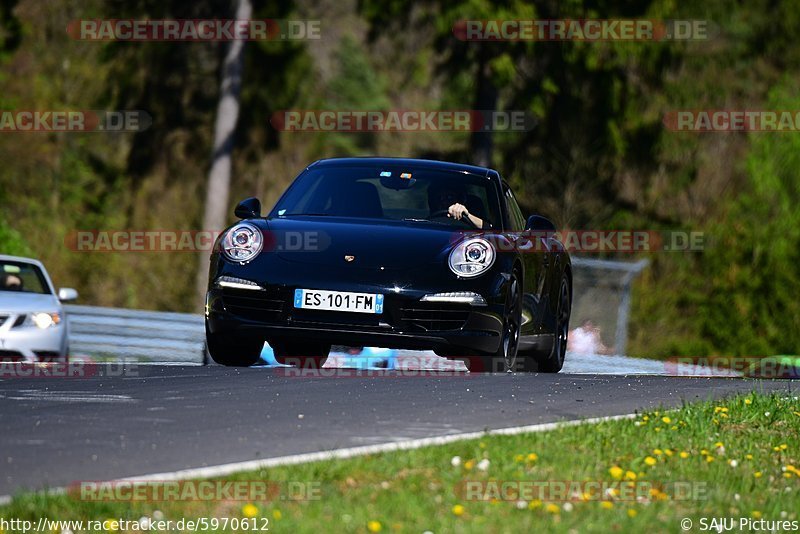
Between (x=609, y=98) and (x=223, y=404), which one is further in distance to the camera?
(x=609, y=98)

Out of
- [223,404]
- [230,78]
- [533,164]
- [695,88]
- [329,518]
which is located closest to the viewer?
[329,518]

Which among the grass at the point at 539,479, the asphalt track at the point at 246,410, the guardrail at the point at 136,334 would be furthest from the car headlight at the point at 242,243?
the guardrail at the point at 136,334

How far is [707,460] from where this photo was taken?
26.6 feet

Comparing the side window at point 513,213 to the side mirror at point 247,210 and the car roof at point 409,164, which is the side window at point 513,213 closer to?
the car roof at point 409,164


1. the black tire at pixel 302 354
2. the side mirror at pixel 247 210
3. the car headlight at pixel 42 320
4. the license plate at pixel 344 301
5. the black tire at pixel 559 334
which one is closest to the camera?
the license plate at pixel 344 301

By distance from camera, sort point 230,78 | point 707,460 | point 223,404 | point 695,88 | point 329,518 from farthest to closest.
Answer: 1. point 695,88
2. point 230,78
3. point 223,404
4. point 707,460
5. point 329,518

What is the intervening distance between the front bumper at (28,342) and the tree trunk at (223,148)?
1172 centimetres

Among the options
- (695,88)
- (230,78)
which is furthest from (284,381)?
(695,88)

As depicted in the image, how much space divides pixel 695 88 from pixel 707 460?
26610mm

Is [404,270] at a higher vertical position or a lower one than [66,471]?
higher

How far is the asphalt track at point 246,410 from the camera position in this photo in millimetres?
7289

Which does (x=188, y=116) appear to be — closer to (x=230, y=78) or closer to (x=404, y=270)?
(x=230, y=78)

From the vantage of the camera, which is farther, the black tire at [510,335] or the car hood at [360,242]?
the black tire at [510,335]

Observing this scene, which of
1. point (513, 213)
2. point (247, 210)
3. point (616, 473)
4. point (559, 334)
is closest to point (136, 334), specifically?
point (559, 334)
